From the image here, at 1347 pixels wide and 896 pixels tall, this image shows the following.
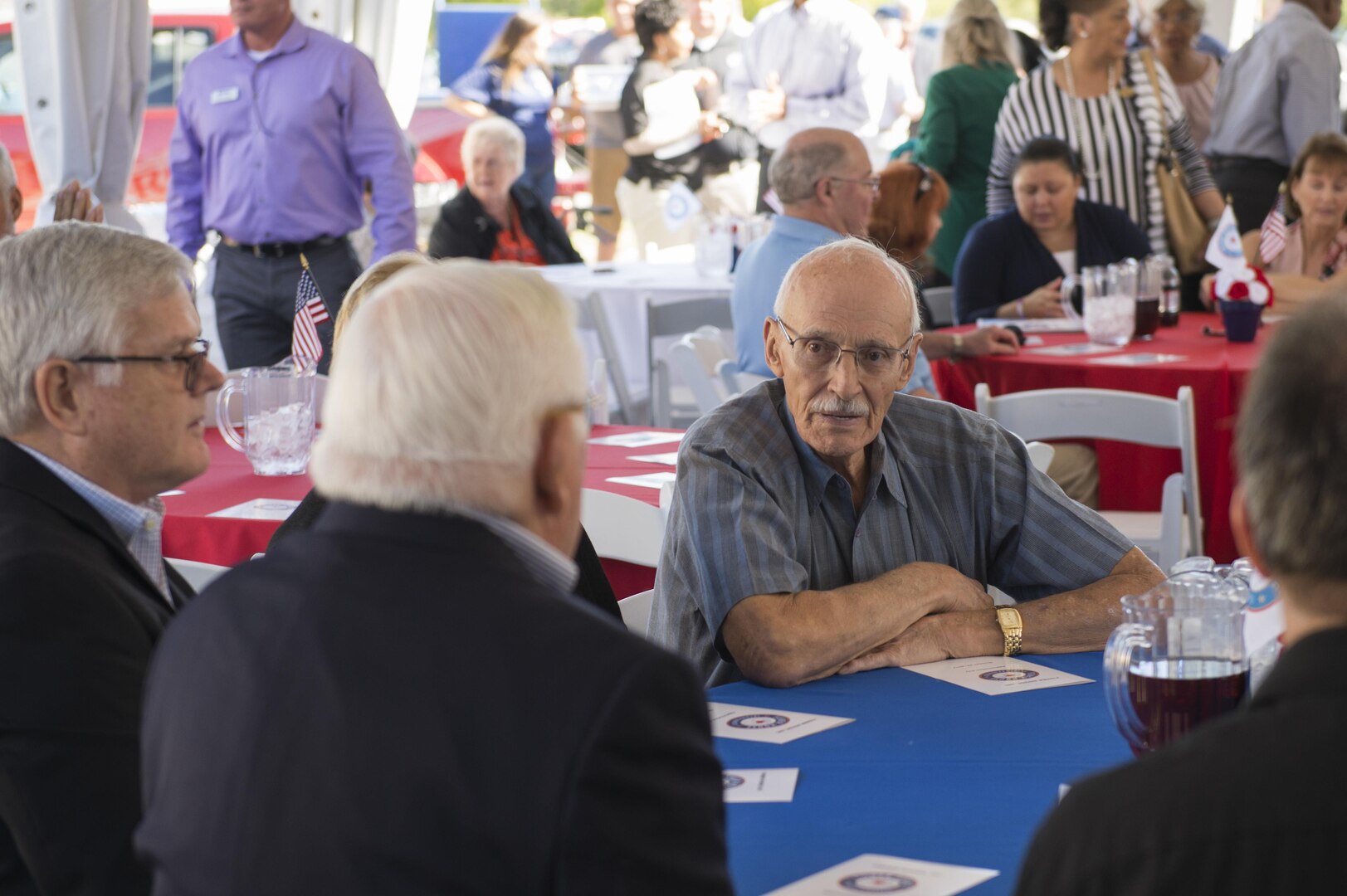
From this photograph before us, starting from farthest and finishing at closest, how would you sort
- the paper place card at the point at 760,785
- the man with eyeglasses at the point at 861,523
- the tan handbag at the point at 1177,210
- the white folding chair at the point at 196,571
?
the tan handbag at the point at 1177,210
the white folding chair at the point at 196,571
the man with eyeglasses at the point at 861,523
the paper place card at the point at 760,785

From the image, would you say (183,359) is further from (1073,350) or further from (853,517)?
(1073,350)

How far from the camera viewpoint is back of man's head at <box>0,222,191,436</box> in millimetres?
1721

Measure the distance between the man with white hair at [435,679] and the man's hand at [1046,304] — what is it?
14.7ft

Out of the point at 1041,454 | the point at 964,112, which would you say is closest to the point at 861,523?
the point at 1041,454

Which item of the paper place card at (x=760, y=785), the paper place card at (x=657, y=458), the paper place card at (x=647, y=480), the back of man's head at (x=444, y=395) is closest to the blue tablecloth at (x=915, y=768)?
the paper place card at (x=760, y=785)

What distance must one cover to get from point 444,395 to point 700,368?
3.48 m

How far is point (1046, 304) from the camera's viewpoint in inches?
216

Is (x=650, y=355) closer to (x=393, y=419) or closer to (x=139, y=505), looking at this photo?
(x=139, y=505)

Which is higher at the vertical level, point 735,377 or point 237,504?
point 735,377

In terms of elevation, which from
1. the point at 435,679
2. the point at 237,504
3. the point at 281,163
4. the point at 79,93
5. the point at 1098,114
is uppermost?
the point at 1098,114

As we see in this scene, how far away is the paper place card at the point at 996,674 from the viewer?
2.04m

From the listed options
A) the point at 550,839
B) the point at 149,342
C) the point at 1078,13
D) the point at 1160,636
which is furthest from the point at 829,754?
the point at 1078,13

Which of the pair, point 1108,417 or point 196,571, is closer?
point 196,571

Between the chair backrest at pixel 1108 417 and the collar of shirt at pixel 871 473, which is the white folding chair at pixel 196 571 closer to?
the collar of shirt at pixel 871 473
